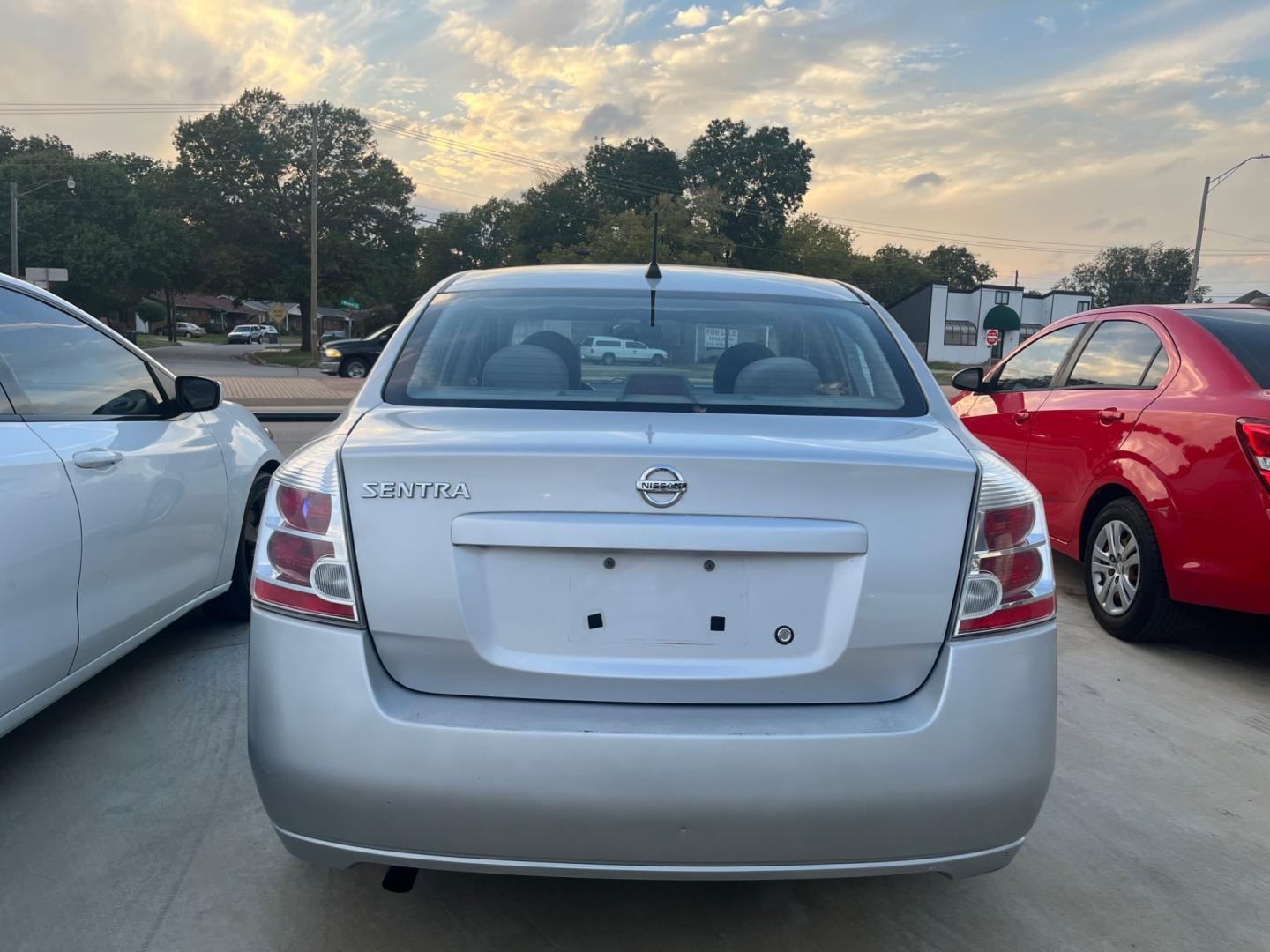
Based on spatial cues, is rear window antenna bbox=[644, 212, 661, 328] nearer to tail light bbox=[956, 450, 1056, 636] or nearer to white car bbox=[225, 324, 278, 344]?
tail light bbox=[956, 450, 1056, 636]

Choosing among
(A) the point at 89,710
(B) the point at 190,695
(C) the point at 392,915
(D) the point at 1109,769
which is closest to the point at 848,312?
(D) the point at 1109,769

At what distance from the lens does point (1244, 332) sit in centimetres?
480

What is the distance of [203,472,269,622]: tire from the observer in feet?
15.3

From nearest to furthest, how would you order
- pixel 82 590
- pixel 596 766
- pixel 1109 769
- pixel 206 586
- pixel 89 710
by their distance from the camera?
pixel 596 766 → pixel 82 590 → pixel 1109 769 → pixel 89 710 → pixel 206 586

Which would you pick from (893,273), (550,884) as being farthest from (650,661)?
(893,273)

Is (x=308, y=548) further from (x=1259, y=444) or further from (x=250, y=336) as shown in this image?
(x=250, y=336)

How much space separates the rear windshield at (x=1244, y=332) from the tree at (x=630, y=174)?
68829 mm

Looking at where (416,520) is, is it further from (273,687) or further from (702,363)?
(702,363)

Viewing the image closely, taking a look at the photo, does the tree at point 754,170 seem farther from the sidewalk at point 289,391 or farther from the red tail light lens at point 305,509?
the red tail light lens at point 305,509

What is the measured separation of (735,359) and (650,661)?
114 centimetres

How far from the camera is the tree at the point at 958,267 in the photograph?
112 metres

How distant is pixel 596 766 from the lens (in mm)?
1938

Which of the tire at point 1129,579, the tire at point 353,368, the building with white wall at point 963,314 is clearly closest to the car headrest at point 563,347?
the tire at point 1129,579

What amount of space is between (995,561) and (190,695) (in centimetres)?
320
